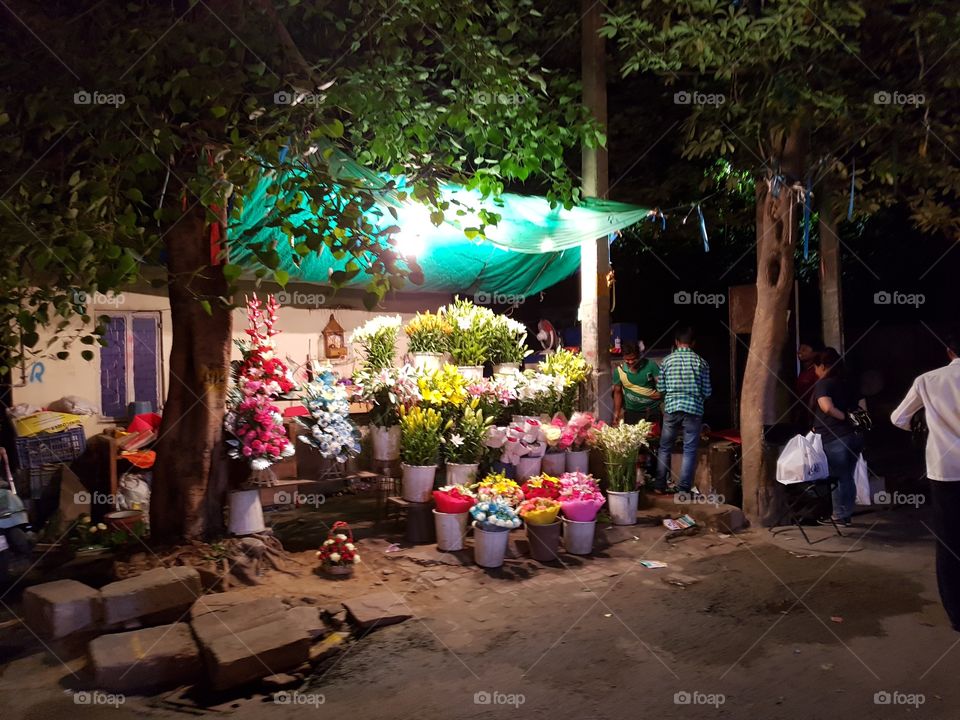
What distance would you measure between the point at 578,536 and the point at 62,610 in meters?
4.57

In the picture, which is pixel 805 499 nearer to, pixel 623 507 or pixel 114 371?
pixel 623 507

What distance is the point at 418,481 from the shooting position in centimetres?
766

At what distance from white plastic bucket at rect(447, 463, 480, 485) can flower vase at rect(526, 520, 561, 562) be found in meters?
0.78

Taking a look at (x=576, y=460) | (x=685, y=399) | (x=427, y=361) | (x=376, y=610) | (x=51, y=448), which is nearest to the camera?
(x=376, y=610)

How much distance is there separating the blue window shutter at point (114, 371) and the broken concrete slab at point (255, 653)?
17.7ft

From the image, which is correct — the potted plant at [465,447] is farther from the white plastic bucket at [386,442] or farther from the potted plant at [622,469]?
the potted plant at [622,469]

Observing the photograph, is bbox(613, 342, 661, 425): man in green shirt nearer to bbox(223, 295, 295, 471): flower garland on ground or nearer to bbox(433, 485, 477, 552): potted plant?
bbox(433, 485, 477, 552): potted plant

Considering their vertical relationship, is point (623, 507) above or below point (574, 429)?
below

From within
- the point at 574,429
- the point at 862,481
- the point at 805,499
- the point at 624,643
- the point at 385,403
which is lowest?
the point at 624,643

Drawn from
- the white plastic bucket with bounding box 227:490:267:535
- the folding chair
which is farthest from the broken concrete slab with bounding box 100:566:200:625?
the folding chair

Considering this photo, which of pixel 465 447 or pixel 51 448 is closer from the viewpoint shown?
pixel 465 447

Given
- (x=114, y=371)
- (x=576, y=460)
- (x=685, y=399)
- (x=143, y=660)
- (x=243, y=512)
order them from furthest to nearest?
1. (x=114, y=371)
2. (x=685, y=399)
3. (x=576, y=460)
4. (x=243, y=512)
5. (x=143, y=660)

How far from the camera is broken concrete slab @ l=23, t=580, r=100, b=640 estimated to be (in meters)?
5.45

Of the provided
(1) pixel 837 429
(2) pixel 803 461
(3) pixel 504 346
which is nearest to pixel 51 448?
(3) pixel 504 346
